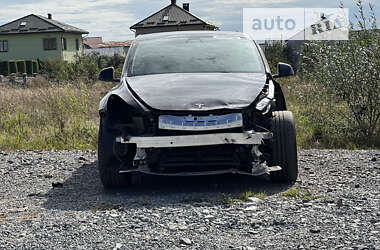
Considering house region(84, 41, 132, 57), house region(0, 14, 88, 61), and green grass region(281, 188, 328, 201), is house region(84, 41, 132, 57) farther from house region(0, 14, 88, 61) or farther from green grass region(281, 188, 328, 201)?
green grass region(281, 188, 328, 201)

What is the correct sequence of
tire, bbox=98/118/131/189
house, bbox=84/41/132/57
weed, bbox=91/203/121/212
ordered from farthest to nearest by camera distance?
house, bbox=84/41/132/57
tire, bbox=98/118/131/189
weed, bbox=91/203/121/212

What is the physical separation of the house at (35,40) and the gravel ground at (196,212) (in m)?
53.4

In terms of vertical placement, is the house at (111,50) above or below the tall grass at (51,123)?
above

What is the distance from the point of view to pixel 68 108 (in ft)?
39.1

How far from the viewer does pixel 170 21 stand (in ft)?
187

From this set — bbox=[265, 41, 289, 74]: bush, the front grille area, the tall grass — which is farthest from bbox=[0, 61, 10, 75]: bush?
the front grille area

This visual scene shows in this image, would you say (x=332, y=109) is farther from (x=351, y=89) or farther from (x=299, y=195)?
(x=299, y=195)

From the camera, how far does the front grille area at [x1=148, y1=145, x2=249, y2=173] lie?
5.10 m

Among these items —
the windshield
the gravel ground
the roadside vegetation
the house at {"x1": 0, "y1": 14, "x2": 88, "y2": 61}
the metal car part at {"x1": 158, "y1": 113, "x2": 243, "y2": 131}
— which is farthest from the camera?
the house at {"x1": 0, "y1": 14, "x2": 88, "y2": 61}

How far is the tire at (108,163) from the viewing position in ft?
17.6

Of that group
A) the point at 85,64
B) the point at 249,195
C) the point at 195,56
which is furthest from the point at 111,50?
the point at 249,195

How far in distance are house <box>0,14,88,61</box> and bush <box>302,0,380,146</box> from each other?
5040 cm

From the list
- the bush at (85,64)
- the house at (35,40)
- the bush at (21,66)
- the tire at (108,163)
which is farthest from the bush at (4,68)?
the tire at (108,163)

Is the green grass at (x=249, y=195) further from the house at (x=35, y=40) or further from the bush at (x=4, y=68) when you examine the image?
the house at (x=35, y=40)
